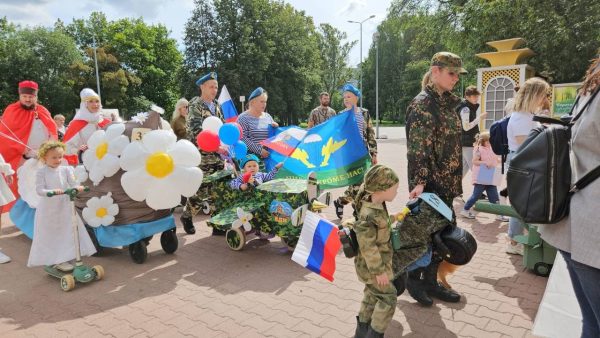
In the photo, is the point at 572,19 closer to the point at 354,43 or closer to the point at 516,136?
the point at 516,136

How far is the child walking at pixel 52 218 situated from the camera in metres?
4.21

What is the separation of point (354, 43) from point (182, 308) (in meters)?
53.8

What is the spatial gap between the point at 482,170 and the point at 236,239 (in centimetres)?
365

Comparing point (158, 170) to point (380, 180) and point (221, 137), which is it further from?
point (380, 180)

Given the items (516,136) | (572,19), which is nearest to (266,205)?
(516,136)

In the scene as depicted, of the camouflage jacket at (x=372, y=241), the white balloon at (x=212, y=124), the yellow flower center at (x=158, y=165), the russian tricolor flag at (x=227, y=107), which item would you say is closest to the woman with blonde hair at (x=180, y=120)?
the russian tricolor flag at (x=227, y=107)

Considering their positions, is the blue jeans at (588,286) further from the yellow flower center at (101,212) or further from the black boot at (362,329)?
the yellow flower center at (101,212)

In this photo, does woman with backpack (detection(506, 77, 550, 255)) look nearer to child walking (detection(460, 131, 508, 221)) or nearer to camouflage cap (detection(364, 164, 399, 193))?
child walking (detection(460, 131, 508, 221))

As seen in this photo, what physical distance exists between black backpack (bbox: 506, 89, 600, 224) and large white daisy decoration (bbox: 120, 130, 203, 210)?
3370 mm

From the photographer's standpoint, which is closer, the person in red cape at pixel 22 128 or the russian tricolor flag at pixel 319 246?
the russian tricolor flag at pixel 319 246

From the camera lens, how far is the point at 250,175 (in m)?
4.80

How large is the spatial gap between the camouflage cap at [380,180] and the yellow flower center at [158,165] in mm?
2422

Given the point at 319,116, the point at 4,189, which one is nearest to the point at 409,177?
the point at 319,116

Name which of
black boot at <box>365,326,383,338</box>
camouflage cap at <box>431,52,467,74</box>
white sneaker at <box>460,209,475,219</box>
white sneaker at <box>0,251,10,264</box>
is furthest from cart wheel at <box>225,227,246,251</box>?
white sneaker at <box>460,209,475,219</box>
